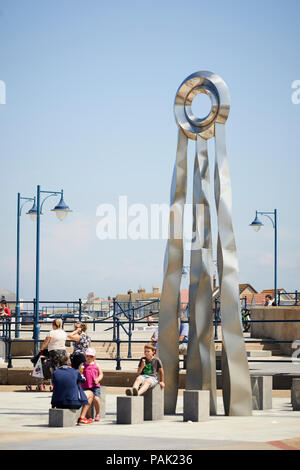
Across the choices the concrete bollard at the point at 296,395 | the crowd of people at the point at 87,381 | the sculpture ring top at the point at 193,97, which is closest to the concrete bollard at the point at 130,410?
the crowd of people at the point at 87,381

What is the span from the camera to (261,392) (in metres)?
15.4

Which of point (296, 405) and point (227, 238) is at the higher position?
point (227, 238)

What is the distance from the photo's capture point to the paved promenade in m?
10.6

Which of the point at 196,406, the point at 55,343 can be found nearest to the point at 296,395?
the point at 196,406

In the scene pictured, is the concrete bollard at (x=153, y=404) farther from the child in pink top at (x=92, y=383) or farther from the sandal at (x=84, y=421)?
the sandal at (x=84, y=421)

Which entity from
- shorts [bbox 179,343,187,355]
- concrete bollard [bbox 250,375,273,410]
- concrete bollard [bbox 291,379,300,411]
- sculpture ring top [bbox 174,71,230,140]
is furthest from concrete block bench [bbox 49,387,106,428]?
shorts [bbox 179,343,187,355]

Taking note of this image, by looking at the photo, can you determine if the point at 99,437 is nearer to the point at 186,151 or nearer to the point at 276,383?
the point at 186,151

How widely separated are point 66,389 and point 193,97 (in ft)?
18.7

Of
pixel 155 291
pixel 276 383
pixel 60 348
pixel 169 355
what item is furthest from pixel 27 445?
pixel 155 291

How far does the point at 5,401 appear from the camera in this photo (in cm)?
1684

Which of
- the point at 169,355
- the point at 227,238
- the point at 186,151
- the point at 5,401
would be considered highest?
the point at 186,151

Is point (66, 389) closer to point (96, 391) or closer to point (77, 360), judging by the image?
point (96, 391)

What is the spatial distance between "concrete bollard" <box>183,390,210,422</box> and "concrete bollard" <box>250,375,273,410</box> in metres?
1.89
